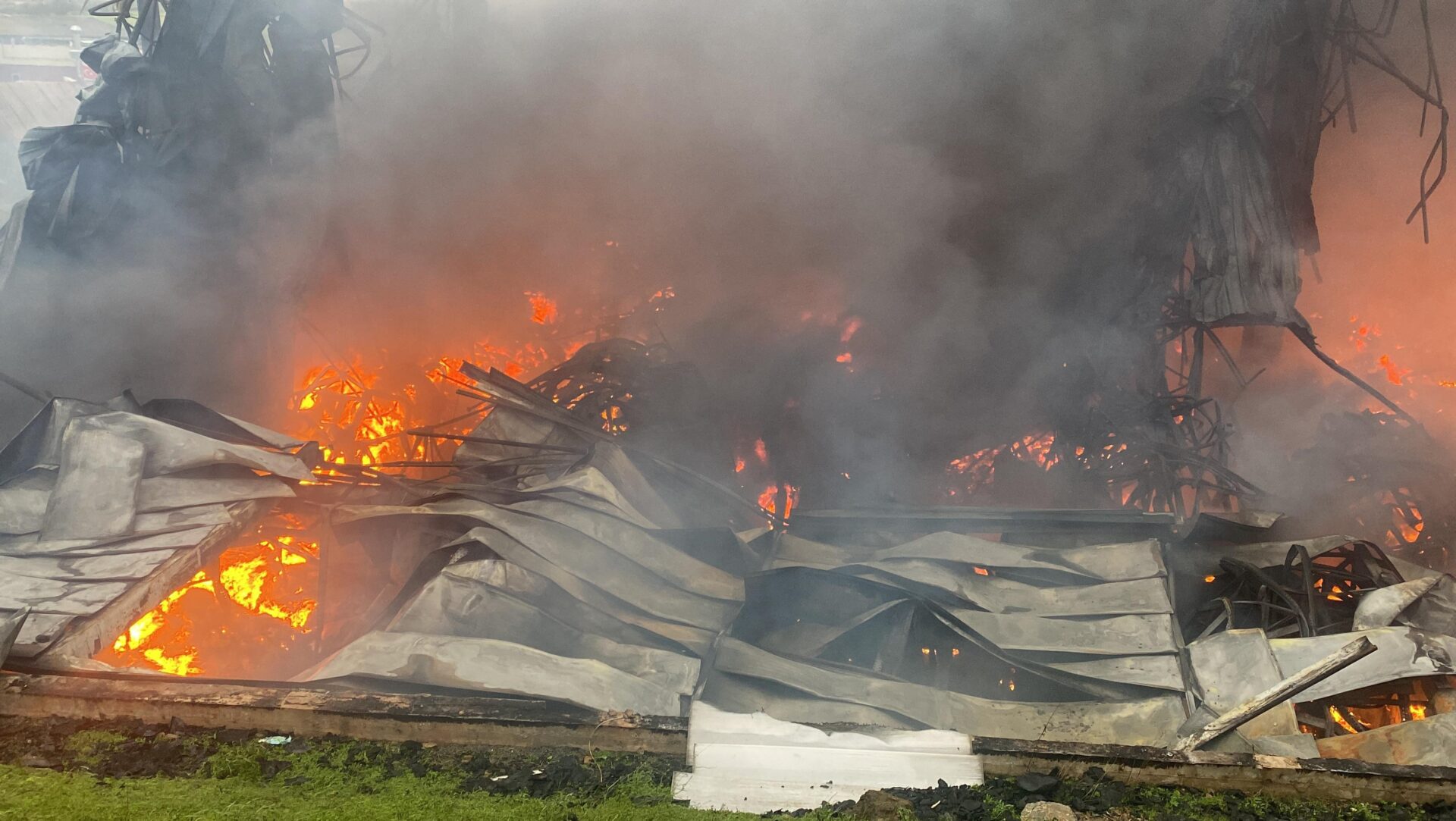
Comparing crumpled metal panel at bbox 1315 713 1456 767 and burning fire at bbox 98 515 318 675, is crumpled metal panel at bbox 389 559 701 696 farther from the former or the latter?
Result: crumpled metal panel at bbox 1315 713 1456 767

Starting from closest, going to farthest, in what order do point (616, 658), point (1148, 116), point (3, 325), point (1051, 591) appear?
point (616, 658) < point (1051, 591) < point (3, 325) < point (1148, 116)

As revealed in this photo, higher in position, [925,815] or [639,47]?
[639,47]

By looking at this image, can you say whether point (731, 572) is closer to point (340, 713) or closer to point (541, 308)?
point (340, 713)

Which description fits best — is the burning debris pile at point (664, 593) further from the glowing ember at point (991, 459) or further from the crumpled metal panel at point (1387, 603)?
the glowing ember at point (991, 459)

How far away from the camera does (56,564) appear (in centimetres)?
410

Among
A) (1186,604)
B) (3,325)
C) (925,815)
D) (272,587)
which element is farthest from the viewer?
(3,325)

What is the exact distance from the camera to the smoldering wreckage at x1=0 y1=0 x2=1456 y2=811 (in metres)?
3.24

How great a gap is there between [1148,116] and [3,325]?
29.6ft

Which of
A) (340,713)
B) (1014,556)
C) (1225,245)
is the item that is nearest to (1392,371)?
(1225,245)

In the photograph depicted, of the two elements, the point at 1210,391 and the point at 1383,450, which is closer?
the point at 1383,450

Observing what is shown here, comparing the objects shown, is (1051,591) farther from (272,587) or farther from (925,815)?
(272,587)

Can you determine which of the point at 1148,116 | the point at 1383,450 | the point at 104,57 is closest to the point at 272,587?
the point at 104,57

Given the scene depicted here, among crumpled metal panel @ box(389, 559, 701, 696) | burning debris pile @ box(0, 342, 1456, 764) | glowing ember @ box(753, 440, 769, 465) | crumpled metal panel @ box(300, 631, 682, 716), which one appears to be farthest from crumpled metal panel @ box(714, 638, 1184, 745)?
glowing ember @ box(753, 440, 769, 465)

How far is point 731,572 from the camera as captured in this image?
491cm
